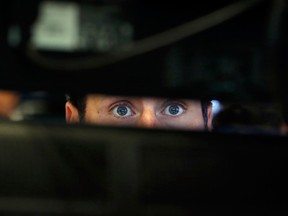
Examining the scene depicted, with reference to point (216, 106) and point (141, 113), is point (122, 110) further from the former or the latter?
point (216, 106)

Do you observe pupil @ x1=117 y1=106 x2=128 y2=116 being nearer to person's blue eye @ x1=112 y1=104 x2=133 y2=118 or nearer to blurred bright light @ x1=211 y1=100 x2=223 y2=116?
person's blue eye @ x1=112 y1=104 x2=133 y2=118

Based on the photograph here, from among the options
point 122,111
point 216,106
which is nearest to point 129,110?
point 122,111

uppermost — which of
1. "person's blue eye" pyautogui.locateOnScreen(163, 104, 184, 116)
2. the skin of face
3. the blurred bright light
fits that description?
"person's blue eye" pyautogui.locateOnScreen(163, 104, 184, 116)

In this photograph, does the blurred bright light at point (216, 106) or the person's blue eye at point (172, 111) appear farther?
the person's blue eye at point (172, 111)

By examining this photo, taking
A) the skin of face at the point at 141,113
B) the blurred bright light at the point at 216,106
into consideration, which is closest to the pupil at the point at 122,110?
the skin of face at the point at 141,113

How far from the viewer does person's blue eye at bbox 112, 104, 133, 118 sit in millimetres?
1087

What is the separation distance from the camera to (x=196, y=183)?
667 millimetres

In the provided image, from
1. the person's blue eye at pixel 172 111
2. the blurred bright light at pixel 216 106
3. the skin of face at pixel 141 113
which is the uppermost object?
the person's blue eye at pixel 172 111

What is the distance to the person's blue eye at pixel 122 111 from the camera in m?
1.09

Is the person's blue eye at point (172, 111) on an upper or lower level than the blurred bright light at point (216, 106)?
upper

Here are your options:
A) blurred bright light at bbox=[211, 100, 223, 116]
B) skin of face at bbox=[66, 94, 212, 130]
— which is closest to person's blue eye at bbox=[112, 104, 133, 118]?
skin of face at bbox=[66, 94, 212, 130]

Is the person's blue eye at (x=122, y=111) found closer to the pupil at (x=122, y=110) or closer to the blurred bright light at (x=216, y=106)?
the pupil at (x=122, y=110)

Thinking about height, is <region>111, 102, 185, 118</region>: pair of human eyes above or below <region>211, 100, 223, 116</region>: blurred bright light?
above

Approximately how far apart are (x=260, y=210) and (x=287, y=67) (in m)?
0.17
